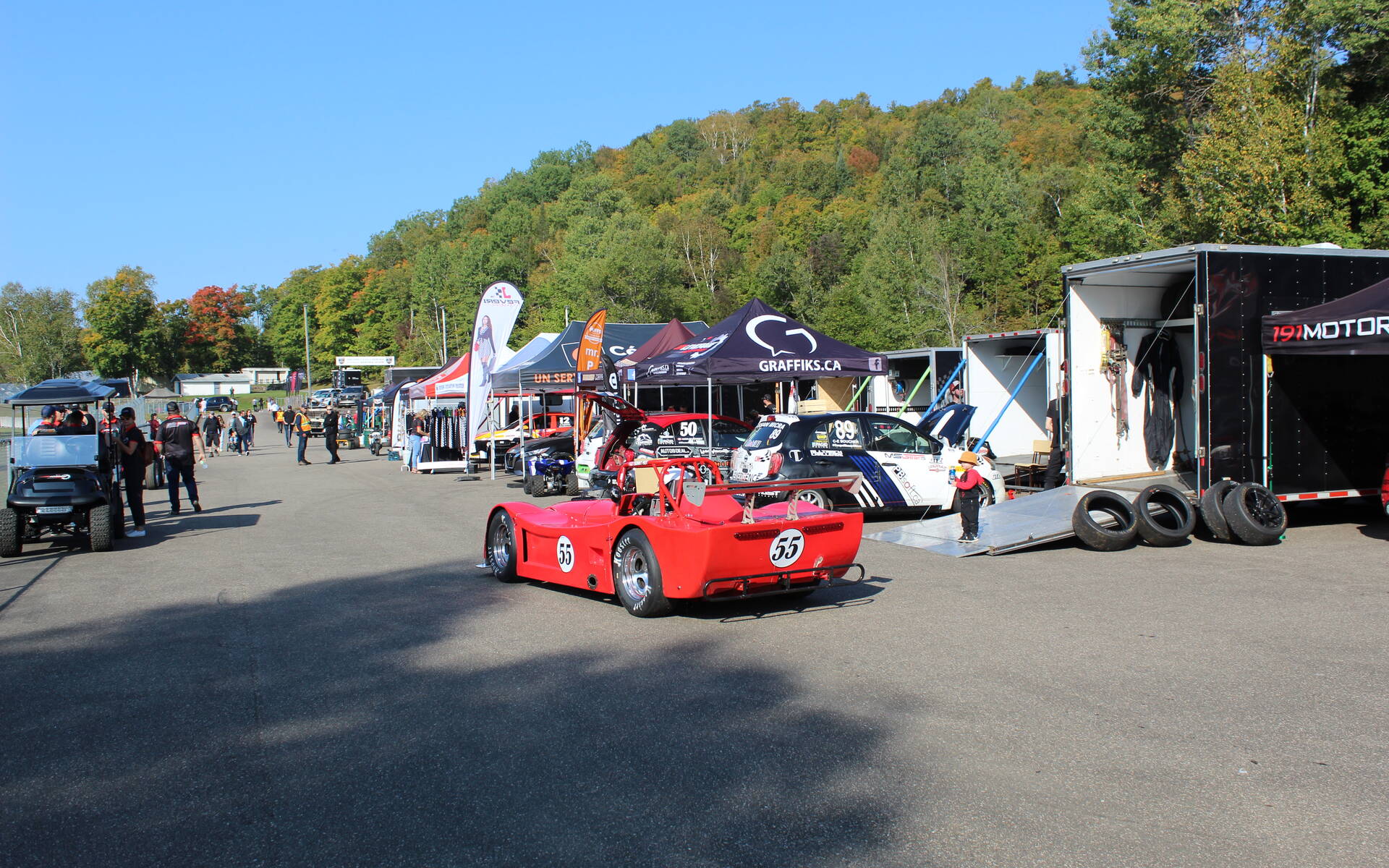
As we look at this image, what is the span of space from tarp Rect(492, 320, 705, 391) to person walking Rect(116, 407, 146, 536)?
9.09m

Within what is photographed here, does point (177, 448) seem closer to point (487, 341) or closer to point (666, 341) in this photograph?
point (487, 341)

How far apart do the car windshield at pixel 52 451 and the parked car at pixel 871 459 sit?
342 inches

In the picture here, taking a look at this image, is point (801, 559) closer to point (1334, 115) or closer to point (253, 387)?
point (1334, 115)

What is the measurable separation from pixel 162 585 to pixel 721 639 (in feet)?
20.4

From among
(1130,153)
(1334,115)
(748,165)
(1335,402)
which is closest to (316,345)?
(748,165)

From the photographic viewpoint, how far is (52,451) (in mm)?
12430

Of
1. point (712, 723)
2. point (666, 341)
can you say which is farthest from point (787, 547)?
point (666, 341)

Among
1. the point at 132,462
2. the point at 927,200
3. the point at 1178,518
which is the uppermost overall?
the point at 927,200

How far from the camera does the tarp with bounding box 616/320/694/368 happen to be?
22.9 m

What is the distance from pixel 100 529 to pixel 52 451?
140 centimetres

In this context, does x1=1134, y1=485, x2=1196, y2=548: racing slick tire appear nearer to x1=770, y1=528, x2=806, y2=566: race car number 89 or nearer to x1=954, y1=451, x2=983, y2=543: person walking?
x1=954, y1=451, x2=983, y2=543: person walking

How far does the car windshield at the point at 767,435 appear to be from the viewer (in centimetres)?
1370

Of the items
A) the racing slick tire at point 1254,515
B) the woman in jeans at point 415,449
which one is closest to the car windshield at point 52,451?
the racing slick tire at point 1254,515

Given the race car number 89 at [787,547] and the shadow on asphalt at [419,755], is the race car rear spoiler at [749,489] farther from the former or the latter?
the shadow on asphalt at [419,755]
